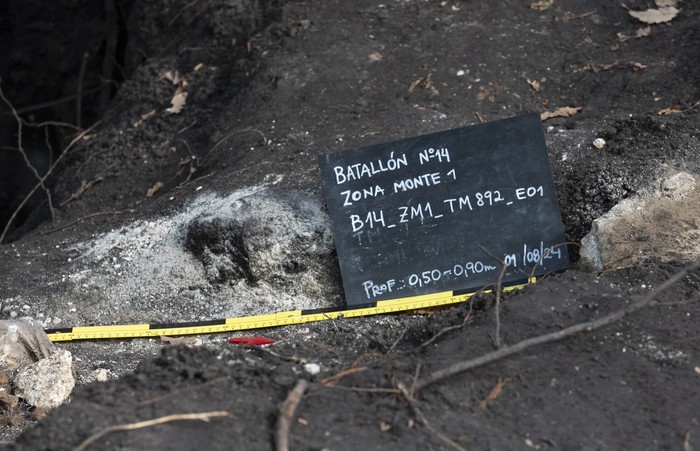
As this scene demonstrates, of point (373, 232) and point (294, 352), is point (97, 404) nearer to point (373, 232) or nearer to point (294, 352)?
point (294, 352)

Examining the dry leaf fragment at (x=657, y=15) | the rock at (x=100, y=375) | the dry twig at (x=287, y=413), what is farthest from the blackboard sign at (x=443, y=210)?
the dry leaf fragment at (x=657, y=15)

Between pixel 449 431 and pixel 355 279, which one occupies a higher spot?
pixel 449 431

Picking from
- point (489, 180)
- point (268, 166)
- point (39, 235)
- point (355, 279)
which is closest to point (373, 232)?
point (355, 279)

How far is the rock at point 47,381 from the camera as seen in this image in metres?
3.50

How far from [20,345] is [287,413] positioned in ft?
5.65

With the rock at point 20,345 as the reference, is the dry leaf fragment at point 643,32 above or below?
above

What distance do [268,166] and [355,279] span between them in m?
1.05

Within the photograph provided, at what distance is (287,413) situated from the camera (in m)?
2.52

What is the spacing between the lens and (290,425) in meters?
2.53

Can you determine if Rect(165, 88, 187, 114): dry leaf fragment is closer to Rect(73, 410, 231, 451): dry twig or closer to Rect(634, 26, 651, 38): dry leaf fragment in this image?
Rect(634, 26, 651, 38): dry leaf fragment

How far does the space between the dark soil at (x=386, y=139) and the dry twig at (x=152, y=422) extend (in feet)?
0.07

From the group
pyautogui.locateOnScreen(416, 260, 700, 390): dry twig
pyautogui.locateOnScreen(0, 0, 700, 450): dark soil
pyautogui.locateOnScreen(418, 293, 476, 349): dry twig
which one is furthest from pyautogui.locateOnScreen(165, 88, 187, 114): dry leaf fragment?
pyautogui.locateOnScreen(416, 260, 700, 390): dry twig

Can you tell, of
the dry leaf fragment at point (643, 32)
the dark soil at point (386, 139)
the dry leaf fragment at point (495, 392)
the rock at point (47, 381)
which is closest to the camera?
the dark soil at point (386, 139)

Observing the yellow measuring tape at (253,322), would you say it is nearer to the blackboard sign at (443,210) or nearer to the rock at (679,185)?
the blackboard sign at (443,210)
